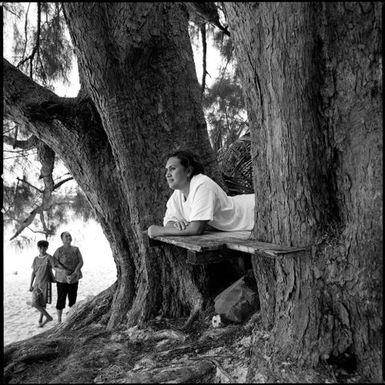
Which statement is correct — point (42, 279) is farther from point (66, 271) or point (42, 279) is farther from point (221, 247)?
point (221, 247)

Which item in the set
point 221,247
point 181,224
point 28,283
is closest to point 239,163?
point 181,224

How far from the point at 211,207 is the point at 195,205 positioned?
0.11m

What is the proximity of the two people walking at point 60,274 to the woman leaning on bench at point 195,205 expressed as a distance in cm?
332

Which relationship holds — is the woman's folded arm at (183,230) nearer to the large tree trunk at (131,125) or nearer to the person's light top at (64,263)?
the large tree trunk at (131,125)

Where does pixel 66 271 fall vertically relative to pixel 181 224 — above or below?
below

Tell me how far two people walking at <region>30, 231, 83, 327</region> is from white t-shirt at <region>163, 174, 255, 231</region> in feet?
11.0

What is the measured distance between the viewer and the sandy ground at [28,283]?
646 centimetres

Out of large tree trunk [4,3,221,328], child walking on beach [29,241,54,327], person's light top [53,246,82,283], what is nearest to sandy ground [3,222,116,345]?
child walking on beach [29,241,54,327]

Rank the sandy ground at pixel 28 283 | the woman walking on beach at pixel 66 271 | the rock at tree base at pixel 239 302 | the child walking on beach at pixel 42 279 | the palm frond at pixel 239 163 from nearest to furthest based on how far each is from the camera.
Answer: the rock at tree base at pixel 239 302 → the palm frond at pixel 239 163 → the woman walking on beach at pixel 66 271 → the child walking on beach at pixel 42 279 → the sandy ground at pixel 28 283

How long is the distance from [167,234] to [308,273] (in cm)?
102

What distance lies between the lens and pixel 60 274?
5637 mm

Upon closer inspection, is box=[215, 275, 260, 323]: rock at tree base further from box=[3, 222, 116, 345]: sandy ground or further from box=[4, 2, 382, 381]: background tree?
box=[3, 222, 116, 345]: sandy ground

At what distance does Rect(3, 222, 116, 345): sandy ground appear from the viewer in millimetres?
6459

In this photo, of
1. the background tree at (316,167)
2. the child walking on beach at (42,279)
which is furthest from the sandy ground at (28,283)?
the background tree at (316,167)
